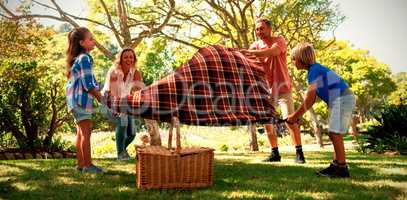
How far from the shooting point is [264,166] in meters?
6.59

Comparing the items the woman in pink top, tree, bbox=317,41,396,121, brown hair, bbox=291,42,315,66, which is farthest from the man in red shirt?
tree, bbox=317,41,396,121

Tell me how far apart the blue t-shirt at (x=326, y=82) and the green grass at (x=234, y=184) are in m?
1.13

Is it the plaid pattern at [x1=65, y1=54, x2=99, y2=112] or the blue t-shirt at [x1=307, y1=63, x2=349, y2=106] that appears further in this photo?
the plaid pattern at [x1=65, y1=54, x2=99, y2=112]

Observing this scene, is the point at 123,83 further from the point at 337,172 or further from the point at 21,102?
the point at 21,102

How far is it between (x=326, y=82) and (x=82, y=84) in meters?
3.38

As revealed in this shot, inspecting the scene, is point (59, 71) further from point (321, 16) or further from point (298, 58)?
point (298, 58)

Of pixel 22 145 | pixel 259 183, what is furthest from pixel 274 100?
pixel 22 145

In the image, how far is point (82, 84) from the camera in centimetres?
570

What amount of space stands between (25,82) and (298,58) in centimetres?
1062

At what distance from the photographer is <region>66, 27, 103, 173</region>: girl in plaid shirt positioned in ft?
18.5

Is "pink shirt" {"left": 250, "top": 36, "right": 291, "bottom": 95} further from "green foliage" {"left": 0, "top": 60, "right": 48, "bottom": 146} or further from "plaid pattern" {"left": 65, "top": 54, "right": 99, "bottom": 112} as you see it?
"green foliage" {"left": 0, "top": 60, "right": 48, "bottom": 146}

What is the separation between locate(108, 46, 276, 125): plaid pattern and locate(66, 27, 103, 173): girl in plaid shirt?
3.63 ft

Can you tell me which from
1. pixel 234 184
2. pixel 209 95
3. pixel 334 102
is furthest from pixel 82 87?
pixel 334 102

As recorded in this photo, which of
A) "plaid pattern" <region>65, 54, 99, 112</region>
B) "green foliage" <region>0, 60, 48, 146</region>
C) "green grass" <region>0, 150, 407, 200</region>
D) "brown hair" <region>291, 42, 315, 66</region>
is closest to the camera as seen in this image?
"green grass" <region>0, 150, 407, 200</region>
